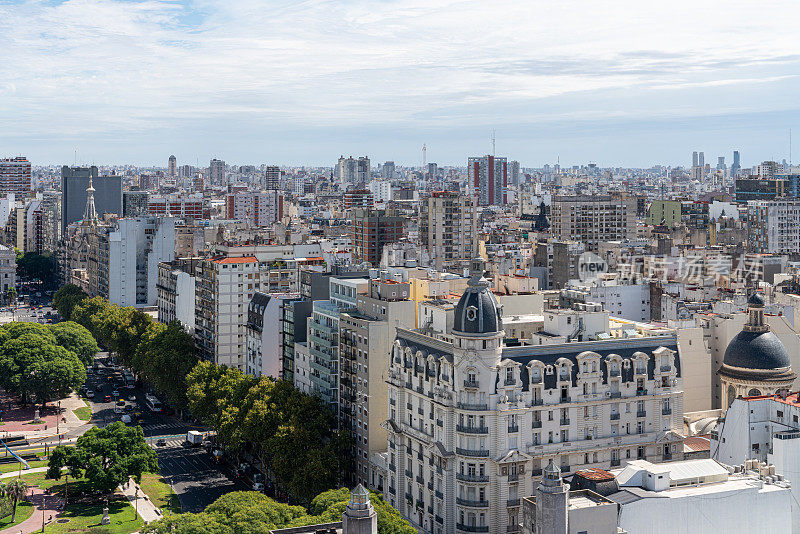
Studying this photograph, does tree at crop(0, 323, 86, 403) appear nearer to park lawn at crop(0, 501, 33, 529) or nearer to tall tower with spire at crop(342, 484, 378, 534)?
park lawn at crop(0, 501, 33, 529)

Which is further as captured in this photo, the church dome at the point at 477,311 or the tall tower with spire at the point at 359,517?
the church dome at the point at 477,311

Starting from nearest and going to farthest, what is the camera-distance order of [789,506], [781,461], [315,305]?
[789,506] < [781,461] < [315,305]

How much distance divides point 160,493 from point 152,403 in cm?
4168

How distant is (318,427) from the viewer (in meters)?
106

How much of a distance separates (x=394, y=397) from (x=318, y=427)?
1436cm

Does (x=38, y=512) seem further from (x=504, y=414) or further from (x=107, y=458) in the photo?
(x=504, y=414)

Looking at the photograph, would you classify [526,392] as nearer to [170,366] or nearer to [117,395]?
[170,366]

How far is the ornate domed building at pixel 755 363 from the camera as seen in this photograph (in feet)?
311

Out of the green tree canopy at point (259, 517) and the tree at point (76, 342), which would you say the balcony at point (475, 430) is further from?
the tree at point (76, 342)

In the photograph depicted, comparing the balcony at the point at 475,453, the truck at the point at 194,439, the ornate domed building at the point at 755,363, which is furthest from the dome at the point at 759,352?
the truck at the point at 194,439

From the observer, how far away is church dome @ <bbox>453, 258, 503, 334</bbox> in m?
84.1

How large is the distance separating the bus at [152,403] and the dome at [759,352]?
267 ft

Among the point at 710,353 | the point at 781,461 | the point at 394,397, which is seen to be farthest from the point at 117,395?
the point at 781,461

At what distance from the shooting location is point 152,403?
5945 inches
